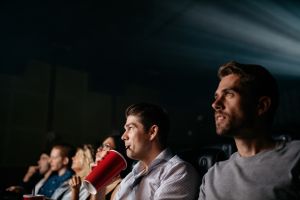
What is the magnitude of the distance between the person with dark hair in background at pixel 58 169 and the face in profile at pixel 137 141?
156cm

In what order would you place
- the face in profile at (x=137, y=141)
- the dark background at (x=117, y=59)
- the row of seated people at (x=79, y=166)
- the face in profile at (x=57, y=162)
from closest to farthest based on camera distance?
1. the row of seated people at (x=79, y=166)
2. the face in profile at (x=137, y=141)
3. the face in profile at (x=57, y=162)
4. the dark background at (x=117, y=59)

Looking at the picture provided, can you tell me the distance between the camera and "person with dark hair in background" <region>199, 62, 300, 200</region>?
101 cm

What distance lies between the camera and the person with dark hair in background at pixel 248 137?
101 centimetres

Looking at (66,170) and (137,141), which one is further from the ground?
(137,141)

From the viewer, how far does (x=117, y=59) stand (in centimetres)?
695

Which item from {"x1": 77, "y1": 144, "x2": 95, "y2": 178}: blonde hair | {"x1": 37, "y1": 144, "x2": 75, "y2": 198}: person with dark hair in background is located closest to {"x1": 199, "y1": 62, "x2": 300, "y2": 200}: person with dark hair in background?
{"x1": 77, "y1": 144, "x2": 95, "y2": 178}: blonde hair

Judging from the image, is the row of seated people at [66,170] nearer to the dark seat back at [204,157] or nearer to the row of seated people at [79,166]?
the row of seated people at [79,166]

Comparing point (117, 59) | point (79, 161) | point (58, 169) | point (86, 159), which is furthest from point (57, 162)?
point (117, 59)

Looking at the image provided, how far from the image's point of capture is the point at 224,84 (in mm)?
1217

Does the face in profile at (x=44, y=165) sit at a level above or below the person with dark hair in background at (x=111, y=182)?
below

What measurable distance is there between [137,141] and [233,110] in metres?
0.67

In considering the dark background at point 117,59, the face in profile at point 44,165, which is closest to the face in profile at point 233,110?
the dark background at point 117,59

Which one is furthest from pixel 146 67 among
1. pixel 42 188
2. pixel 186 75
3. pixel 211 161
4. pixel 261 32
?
A: pixel 211 161

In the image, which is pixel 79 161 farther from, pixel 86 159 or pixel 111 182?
pixel 111 182
